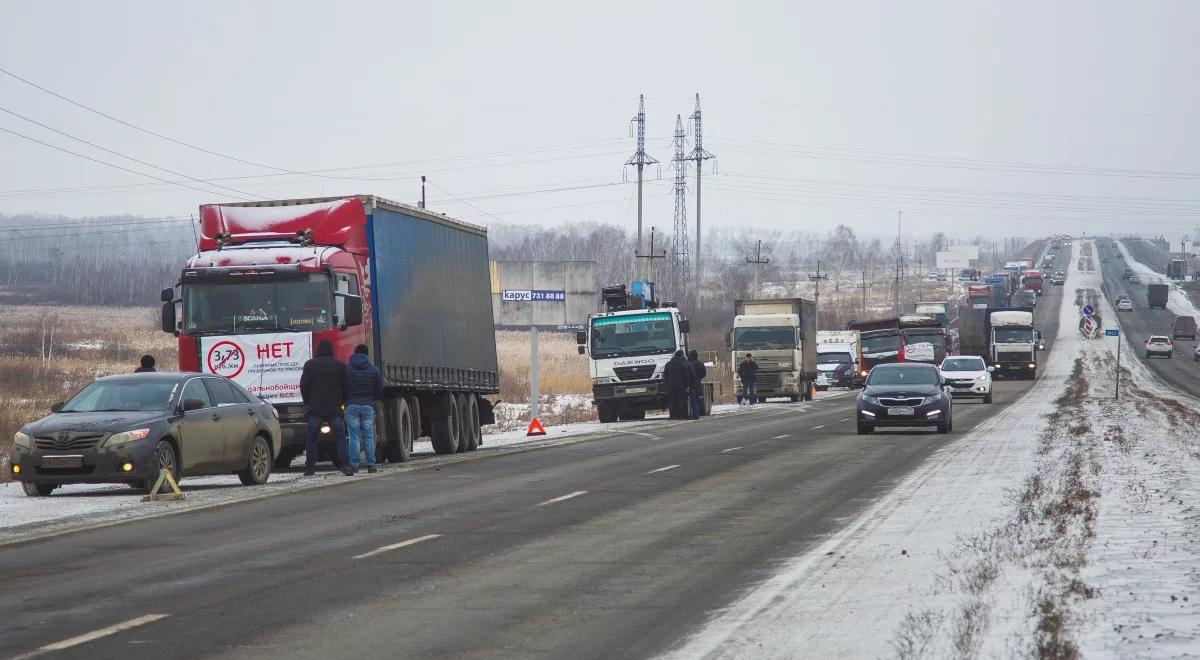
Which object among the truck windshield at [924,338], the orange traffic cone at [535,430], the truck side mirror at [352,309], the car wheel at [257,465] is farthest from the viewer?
the truck windshield at [924,338]

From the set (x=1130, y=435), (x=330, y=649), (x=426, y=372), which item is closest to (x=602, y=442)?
(x=426, y=372)

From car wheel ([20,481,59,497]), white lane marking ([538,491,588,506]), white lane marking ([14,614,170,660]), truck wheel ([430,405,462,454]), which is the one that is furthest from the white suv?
white lane marking ([14,614,170,660])

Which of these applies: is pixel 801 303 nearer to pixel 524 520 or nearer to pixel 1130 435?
pixel 1130 435

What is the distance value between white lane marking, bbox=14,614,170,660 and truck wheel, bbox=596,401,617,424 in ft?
116

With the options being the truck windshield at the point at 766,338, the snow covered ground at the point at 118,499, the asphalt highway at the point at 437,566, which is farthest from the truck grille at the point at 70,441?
the truck windshield at the point at 766,338

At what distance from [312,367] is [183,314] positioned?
258cm

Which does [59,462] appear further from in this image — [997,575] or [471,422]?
[471,422]

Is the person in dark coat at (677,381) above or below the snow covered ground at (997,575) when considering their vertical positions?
below

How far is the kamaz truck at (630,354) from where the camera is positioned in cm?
4425

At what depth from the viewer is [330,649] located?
26.9ft

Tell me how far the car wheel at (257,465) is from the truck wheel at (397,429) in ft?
14.0

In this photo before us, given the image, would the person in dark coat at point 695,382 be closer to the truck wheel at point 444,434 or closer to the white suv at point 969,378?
the white suv at point 969,378

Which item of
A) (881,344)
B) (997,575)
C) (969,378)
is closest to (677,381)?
(969,378)

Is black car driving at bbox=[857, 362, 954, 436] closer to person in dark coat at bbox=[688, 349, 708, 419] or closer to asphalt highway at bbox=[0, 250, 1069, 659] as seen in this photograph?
asphalt highway at bbox=[0, 250, 1069, 659]
